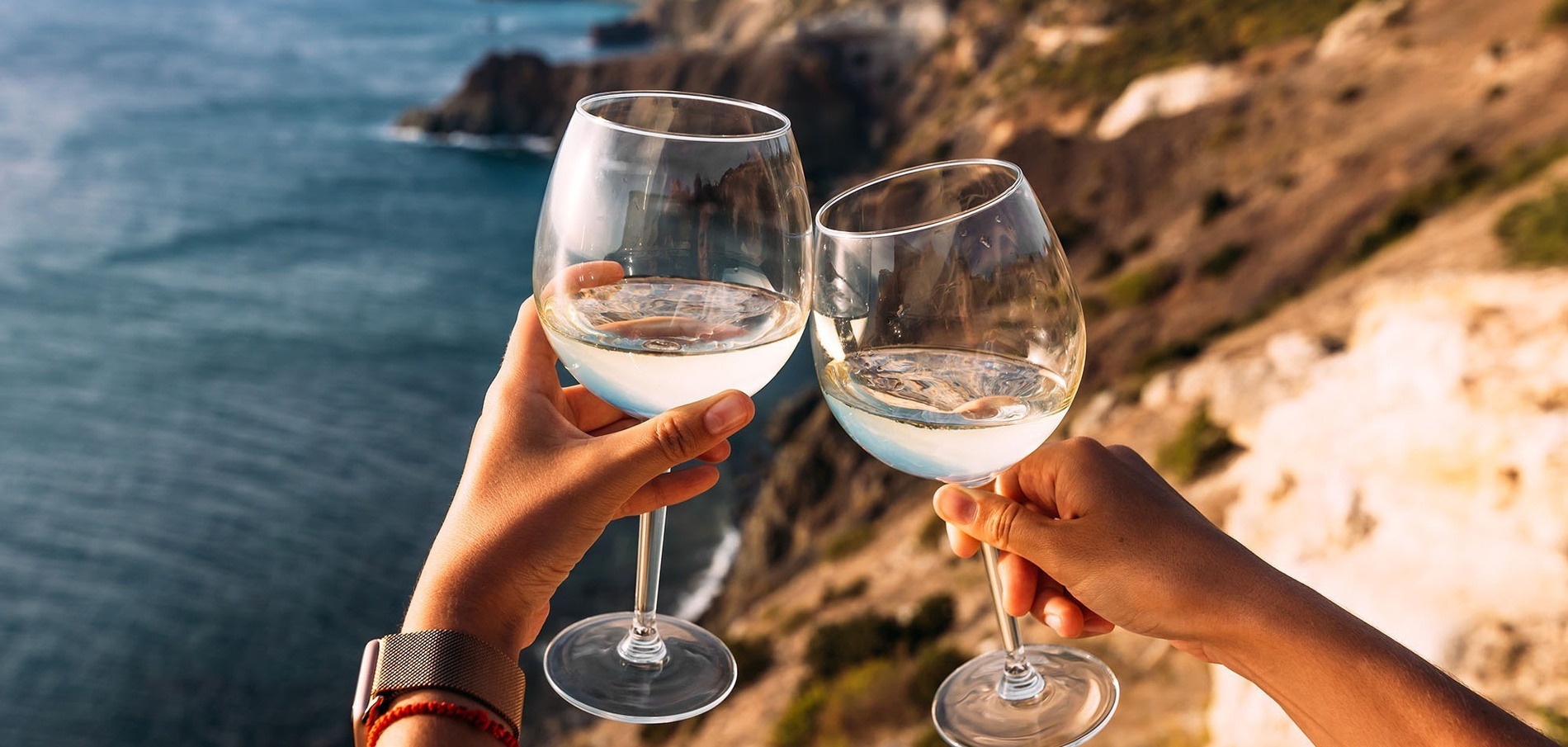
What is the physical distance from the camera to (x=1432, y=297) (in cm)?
1218

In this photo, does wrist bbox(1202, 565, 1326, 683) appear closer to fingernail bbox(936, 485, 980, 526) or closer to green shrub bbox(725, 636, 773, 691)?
fingernail bbox(936, 485, 980, 526)

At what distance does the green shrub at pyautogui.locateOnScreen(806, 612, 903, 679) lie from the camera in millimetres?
14172

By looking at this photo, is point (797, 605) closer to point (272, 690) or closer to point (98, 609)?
point (272, 690)

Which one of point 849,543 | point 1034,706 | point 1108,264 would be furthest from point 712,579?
point 1034,706

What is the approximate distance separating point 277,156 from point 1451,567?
60642mm

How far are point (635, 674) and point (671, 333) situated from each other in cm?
81

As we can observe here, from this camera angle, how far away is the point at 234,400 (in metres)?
32.4

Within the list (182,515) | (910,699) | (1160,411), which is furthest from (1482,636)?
(182,515)

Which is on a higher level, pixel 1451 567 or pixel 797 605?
pixel 1451 567

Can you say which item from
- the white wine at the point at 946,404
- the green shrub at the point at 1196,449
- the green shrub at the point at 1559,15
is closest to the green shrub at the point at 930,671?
the green shrub at the point at 1196,449

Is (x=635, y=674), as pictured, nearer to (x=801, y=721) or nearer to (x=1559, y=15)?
(x=801, y=721)

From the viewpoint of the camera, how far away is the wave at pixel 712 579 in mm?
22578

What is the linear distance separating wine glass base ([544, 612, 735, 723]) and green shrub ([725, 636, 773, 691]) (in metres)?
13.1

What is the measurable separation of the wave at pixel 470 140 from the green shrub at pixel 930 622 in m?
53.0
